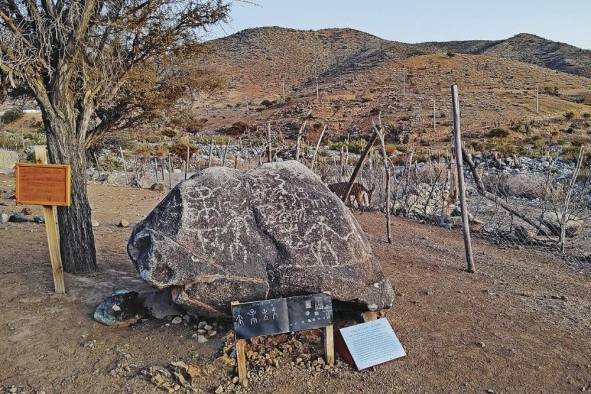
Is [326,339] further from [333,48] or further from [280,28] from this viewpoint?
[280,28]

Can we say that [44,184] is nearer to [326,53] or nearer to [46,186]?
[46,186]

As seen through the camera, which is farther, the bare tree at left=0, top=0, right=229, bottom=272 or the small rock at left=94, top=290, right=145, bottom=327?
the bare tree at left=0, top=0, right=229, bottom=272

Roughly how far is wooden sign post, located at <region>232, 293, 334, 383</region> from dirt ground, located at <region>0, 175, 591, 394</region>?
224 mm

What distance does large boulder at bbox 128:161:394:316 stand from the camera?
4113 mm

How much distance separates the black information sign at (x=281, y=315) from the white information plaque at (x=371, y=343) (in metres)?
0.25

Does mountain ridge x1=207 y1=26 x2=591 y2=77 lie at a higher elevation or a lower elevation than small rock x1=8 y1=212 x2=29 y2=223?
higher

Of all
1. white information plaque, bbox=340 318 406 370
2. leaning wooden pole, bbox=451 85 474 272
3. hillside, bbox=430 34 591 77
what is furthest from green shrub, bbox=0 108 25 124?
hillside, bbox=430 34 591 77

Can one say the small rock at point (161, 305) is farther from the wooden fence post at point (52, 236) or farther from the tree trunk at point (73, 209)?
the tree trunk at point (73, 209)

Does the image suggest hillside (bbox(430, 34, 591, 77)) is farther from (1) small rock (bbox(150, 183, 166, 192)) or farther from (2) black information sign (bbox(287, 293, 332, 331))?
(2) black information sign (bbox(287, 293, 332, 331))

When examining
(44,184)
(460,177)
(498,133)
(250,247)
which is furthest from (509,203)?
(498,133)

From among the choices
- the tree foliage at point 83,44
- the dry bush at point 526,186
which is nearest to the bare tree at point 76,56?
the tree foliage at point 83,44

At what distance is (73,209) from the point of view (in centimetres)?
546

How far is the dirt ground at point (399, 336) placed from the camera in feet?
12.2

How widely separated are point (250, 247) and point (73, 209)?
2.35 m
